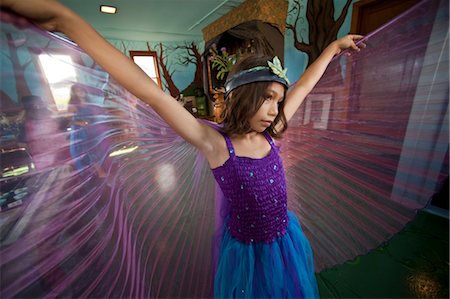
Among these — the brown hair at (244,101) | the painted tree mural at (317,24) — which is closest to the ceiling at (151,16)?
the painted tree mural at (317,24)

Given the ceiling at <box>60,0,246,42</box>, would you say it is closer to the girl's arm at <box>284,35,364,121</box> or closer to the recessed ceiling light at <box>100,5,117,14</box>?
the recessed ceiling light at <box>100,5,117,14</box>

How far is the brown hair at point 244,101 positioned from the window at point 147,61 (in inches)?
193

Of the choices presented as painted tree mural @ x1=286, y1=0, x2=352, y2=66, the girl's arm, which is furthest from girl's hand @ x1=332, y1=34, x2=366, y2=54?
painted tree mural @ x1=286, y1=0, x2=352, y2=66

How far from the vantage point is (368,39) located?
73 cm

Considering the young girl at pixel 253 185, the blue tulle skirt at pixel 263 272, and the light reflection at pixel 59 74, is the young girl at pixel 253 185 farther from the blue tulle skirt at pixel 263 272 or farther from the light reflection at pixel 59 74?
the light reflection at pixel 59 74

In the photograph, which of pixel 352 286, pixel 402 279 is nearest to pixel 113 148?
pixel 352 286

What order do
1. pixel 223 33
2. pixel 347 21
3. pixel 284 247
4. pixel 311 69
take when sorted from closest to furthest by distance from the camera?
pixel 284 247 < pixel 311 69 < pixel 347 21 < pixel 223 33

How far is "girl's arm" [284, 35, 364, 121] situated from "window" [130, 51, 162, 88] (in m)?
4.89

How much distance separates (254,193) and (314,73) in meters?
0.52

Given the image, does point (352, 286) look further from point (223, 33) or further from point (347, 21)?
point (223, 33)

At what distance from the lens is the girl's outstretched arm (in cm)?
30

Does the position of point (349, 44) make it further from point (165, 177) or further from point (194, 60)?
point (194, 60)

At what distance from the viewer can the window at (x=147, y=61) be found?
4927 millimetres

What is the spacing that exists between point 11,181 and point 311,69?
92cm
